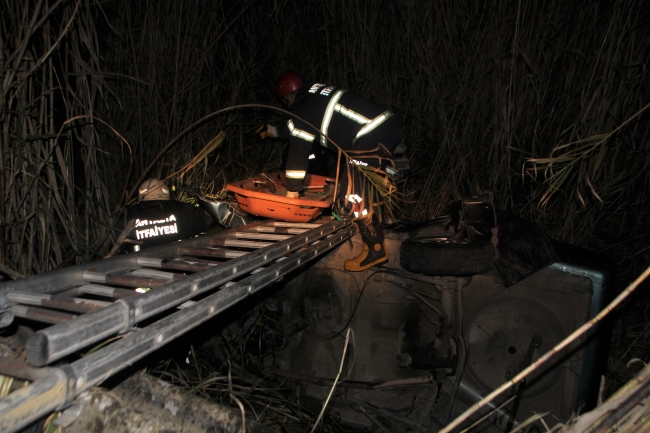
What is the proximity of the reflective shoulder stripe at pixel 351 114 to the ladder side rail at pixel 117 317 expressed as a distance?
2751 mm

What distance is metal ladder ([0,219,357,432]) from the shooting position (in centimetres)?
90

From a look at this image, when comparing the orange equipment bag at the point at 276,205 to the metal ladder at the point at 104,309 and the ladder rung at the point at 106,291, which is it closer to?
the metal ladder at the point at 104,309

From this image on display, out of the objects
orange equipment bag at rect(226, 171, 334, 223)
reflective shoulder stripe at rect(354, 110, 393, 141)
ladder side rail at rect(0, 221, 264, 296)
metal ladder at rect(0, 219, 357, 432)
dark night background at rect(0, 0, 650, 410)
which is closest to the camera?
metal ladder at rect(0, 219, 357, 432)

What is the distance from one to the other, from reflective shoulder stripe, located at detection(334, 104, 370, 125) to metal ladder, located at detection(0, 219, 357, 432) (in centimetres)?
229

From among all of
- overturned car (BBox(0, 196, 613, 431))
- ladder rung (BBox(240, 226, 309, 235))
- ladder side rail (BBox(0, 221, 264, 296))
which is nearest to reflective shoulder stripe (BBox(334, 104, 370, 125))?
overturned car (BBox(0, 196, 613, 431))

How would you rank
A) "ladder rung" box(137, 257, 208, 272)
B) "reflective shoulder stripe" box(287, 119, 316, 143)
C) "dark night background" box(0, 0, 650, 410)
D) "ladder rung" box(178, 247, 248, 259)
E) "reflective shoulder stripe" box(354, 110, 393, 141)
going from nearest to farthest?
→ "ladder rung" box(137, 257, 208, 272)
"ladder rung" box(178, 247, 248, 259)
"dark night background" box(0, 0, 650, 410)
"reflective shoulder stripe" box(287, 119, 316, 143)
"reflective shoulder stripe" box(354, 110, 393, 141)

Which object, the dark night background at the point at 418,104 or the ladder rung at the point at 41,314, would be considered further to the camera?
the dark night background at the point at 418,104

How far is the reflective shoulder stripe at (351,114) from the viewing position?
4.33 meters

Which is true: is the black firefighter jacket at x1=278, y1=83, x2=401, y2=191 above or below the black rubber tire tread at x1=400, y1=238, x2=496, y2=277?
above

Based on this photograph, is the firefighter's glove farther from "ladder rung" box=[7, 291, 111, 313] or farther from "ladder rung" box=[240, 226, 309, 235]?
"ladder rung" box=[7, 291, 111, 313]

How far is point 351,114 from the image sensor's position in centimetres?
436

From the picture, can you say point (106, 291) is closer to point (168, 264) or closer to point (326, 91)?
point (168, 264)

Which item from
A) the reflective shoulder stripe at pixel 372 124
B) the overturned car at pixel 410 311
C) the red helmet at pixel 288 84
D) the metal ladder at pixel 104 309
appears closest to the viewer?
the metal ladder at pixel 104 309

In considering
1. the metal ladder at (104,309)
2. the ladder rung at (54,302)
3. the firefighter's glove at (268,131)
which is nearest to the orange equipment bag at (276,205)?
the metal ladder at (104,309)
